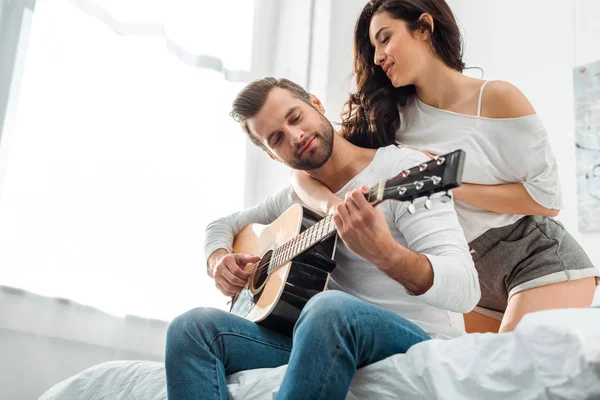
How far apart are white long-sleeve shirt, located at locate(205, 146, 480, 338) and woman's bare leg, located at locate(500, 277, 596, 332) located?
41 centimetres

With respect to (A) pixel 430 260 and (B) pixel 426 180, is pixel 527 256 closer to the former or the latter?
(A) pixel 430 260

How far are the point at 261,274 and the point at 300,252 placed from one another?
0.70ft

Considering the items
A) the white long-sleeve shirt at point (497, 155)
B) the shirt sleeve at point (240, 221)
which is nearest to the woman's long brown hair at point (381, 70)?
the white long-sleeve shirt at point (497, 155)

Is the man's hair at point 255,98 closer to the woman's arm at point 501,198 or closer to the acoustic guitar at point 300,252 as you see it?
the acoustic guitar at point 300,252

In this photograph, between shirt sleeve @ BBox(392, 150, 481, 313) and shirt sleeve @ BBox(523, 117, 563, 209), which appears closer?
shirt sleeve @ BBox(392, 150, 481, 313)

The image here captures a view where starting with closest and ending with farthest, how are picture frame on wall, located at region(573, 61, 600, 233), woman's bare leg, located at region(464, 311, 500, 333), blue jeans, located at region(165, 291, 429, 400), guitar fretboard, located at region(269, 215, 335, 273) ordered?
blue jeans, located at region(165, 291, 429, 400) < guitar fretboard, located at region(269, 215, 335, 273) < woman's bare leg, located at region(464, 311, 500, 333) < picture frame on wall, located at region(573, 61, 600, 233)

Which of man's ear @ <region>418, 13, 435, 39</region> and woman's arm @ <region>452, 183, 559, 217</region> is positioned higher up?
man's ear @ <region>418, 13, 435, 39</region>

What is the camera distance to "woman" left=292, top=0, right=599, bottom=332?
1.66 m

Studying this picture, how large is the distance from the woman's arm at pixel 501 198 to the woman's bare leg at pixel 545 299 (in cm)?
20

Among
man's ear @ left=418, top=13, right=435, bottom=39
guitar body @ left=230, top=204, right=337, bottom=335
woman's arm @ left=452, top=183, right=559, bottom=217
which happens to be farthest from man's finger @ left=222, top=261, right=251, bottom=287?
man's ear @ left=418, top=13, right=435, bottom=39

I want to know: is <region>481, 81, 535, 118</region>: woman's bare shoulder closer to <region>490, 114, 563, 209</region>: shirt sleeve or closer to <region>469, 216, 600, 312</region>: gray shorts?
<region>490, 114, 563, 209</region>: shirt sleeve

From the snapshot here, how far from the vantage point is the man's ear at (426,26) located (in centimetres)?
177

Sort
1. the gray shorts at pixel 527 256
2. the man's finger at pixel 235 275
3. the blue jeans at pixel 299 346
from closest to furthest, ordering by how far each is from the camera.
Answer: the blue jeans at pixel 299 346, the man's finger at pixel 235 275, the gray shorts at pixel 527 256

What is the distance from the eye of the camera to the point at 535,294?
1697 millimetres
